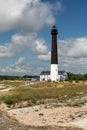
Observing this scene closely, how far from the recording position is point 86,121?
3234cm

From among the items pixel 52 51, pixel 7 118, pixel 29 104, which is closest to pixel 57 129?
pixel 7 118

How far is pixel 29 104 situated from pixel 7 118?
27090 millimetres

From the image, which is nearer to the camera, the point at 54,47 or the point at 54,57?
the point at 54,57

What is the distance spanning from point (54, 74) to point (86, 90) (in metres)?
29.0

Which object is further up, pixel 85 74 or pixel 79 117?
pixel 85 74

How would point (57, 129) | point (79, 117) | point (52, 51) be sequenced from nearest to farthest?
1. point (57, 129)
2. point (79, 117)
3. point (52, 51)

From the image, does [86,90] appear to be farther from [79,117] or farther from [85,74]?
[85,74]

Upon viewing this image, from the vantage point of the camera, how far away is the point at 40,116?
37344mm

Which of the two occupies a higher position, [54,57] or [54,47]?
[54,47]

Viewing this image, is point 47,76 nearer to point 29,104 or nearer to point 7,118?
point 29,104

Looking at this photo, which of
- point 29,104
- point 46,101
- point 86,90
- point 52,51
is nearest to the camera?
point 29,104

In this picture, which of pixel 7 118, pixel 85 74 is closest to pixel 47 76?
pixel 85 74

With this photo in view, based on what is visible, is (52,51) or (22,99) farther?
(52,51)

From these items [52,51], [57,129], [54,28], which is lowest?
[57,129]
